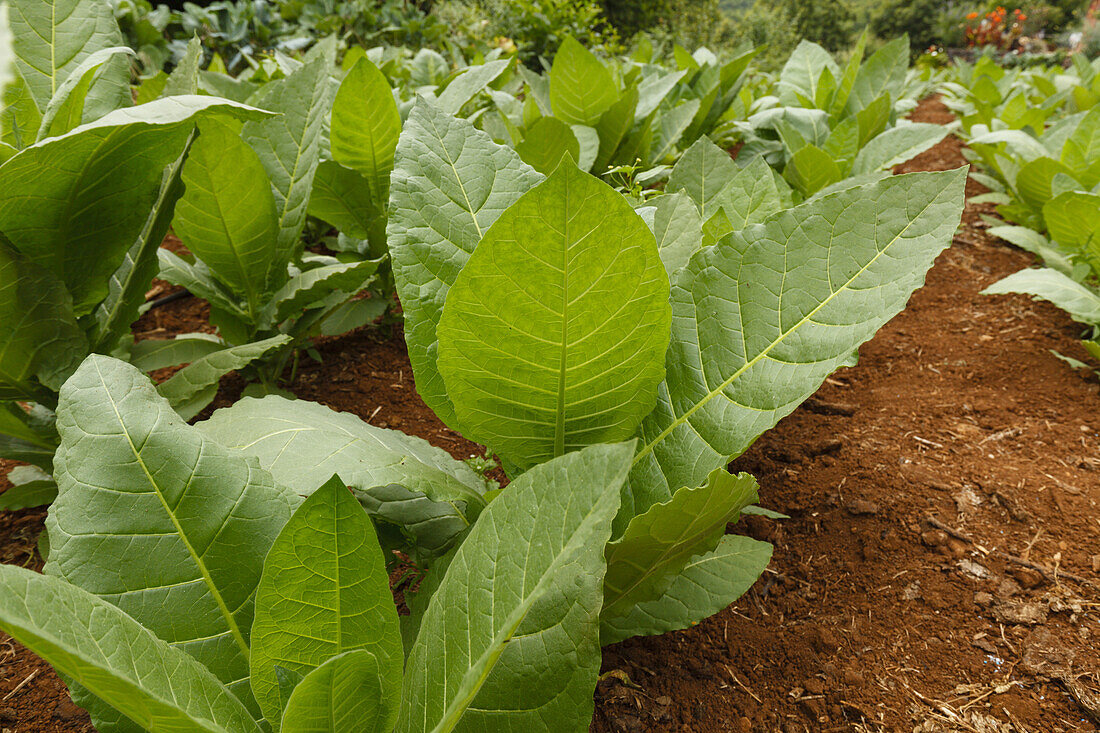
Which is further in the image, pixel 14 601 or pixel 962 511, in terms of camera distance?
pixel 962 511

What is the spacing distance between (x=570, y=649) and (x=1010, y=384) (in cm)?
192

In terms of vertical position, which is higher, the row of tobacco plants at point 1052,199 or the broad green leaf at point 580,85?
the broad green leaf at point 580,85

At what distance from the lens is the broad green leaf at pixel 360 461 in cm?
89

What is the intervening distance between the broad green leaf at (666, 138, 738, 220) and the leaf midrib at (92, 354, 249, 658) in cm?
127

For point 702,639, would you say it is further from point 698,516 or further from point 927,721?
point 698,516

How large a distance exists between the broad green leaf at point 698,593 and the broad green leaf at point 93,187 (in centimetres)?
96

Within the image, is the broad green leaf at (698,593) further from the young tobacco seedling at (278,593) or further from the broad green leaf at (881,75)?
the broad green leaf at (881,75)

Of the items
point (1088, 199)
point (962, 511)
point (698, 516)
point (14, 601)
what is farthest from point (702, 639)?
point (1088, 199)

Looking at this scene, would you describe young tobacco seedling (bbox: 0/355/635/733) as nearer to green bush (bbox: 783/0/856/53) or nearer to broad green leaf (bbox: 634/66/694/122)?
broad green leaf (bbox: 634/66/694/122)

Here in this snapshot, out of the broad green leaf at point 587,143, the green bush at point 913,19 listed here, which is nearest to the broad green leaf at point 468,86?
the broad green leaf at point 587,143

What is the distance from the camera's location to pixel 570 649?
30.3 inches

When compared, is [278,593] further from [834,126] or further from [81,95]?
[834,126]

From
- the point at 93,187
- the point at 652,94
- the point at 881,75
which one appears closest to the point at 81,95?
the point at 93,187

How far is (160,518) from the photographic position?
838 mm
